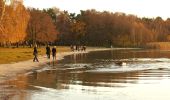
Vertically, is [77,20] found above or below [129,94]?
above

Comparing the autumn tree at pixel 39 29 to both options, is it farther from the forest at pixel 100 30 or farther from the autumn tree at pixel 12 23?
the autumn tree at pixel 12 23

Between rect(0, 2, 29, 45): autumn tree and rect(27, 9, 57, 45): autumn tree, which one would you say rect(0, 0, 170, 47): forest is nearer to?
rect(27, 9, 57, 45): autumn tree

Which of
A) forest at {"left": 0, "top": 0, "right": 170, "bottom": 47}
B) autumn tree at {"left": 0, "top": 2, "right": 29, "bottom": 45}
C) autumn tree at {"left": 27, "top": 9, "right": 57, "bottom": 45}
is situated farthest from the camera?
forest at {"left": 0, "top": 0, "right": 170, "bottom": 47}

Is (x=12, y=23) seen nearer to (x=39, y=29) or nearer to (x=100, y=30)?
(x=39, y=29)

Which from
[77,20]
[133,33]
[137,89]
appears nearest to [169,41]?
[133,33]

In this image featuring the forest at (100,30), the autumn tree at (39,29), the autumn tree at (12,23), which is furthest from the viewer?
the forest at (100,30)

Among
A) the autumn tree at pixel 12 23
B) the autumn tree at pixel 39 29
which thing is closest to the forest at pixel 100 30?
the autumn tree at pixel 39 29

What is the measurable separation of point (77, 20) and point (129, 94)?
148 meters

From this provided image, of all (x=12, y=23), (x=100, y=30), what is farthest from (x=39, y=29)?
(x=12, y=23)

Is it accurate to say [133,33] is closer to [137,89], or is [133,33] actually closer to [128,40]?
[128,40]

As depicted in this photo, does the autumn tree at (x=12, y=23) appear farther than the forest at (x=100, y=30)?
No

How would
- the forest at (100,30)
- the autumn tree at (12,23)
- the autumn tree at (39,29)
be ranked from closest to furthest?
1. the autumn tree at (12,23)
2. the autumn tree at (39,29)
3. the forest at (100,30)

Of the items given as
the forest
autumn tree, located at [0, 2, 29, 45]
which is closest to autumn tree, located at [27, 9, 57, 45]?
the forest

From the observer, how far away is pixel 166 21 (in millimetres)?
198375
